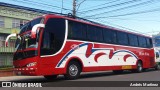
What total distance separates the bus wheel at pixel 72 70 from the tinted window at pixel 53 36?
133cm

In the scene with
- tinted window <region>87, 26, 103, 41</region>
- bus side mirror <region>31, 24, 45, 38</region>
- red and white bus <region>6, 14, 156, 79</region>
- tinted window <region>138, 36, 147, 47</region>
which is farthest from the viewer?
tinted window <region>138, 36, 147, 47</region>

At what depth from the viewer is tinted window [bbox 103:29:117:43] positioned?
18.2m

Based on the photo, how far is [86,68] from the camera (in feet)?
52.8

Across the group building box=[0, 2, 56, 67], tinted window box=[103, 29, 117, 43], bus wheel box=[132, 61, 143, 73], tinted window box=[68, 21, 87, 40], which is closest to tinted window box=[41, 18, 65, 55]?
tinted window box=[68, 21, 87, 40]

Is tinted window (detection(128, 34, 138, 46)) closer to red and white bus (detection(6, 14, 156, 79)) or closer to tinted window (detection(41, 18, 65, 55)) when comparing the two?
red and white bus (detection(6, 14, 156, 79))

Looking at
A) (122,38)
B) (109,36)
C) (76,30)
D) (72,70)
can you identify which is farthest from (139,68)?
(72,70)

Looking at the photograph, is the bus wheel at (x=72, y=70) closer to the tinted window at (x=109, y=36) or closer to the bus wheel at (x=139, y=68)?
the tinted window at (x=109, y=36)

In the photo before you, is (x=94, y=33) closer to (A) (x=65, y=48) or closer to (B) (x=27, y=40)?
(A) (x=65, y=48)

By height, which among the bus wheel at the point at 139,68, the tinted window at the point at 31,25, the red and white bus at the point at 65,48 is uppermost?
the tinted window at the point at 31,25

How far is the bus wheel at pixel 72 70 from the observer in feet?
48.3

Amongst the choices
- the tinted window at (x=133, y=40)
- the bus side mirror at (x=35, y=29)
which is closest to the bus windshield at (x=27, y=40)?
the bus side mirror at (x=35, y=29)

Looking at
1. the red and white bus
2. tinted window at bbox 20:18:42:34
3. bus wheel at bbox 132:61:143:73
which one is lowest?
bus wheel at bbox 132:61:143:73

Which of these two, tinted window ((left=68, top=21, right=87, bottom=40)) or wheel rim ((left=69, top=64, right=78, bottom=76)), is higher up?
tinted window ((left=68, top=21, right=87, bottom=40))

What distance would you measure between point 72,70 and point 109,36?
4.77 m
